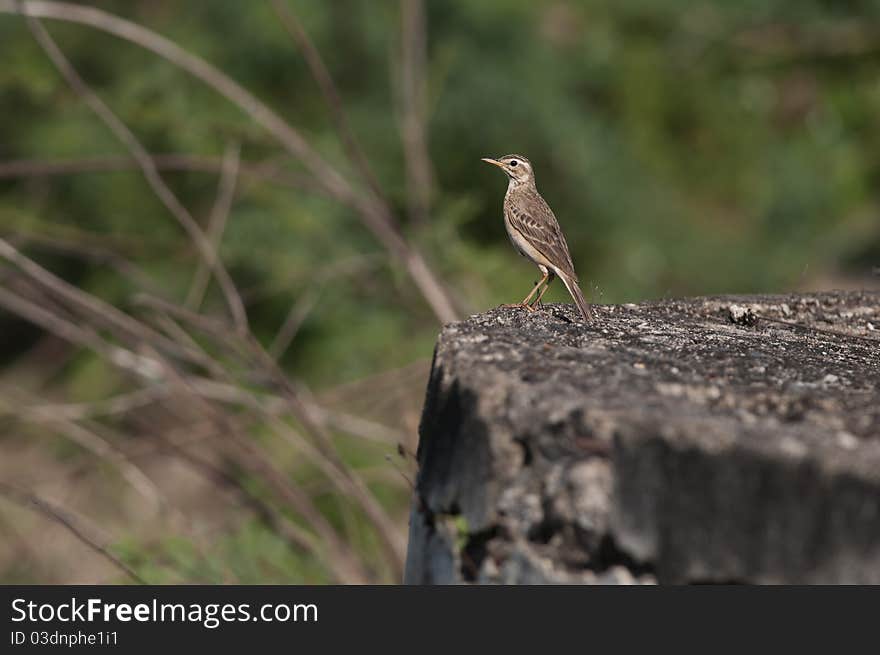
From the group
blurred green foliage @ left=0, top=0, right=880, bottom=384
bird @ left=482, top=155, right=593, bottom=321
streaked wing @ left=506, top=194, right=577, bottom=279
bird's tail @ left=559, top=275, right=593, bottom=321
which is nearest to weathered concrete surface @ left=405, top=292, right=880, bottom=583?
bird's tail @ left=559, top=275, right=593, bottom=321


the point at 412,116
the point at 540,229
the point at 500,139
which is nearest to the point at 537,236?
the point at 540,229

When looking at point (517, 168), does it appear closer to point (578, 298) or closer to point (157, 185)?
point (157, 185)

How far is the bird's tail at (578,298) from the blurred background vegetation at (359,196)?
1.21 metres

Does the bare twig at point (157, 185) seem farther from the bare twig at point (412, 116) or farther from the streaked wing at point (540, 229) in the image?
the bare twig at point (412, 116)

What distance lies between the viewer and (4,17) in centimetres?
898

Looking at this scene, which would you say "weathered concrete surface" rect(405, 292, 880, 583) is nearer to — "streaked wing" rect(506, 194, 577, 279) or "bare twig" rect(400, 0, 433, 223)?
"streaked wing" rect(506, 194, 577, 279)

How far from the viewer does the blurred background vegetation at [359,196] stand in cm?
604

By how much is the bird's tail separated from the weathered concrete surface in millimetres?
608

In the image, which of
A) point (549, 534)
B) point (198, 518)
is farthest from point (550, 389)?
point (198, 518)

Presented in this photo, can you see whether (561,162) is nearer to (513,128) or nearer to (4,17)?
(513,128)

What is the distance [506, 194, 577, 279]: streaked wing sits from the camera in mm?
4422

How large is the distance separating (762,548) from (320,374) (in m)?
6.65

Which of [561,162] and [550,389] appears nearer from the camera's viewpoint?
[550,389]

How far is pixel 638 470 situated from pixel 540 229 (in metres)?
2.63
